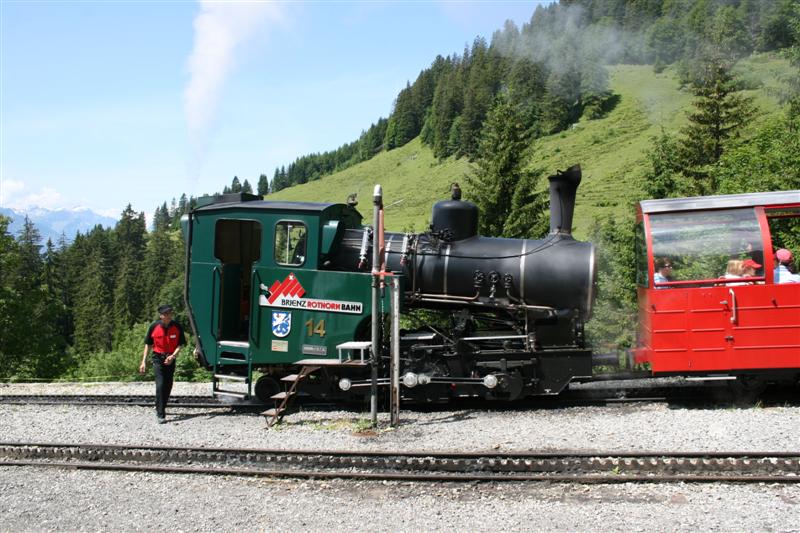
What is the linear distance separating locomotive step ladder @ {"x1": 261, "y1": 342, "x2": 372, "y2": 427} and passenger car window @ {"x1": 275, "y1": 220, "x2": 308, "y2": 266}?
142 cm

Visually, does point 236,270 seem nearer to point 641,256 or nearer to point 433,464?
point 433,464

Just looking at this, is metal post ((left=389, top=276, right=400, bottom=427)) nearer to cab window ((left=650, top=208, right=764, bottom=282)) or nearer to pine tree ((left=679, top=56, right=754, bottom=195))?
cab window ((left=650, top=208, right=764, bottom=282))

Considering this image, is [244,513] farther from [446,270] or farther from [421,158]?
[421,158]

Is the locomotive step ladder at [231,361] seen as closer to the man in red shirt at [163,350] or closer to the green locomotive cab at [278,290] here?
the green locomotive cab at [278,290]

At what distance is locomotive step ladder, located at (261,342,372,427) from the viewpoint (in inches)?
360

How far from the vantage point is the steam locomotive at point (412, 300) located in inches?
365

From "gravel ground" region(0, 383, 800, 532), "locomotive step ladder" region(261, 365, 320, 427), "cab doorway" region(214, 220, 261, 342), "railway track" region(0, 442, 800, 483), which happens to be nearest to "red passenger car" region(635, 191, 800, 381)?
"gravel ground" region(0, 383, 800, 532)

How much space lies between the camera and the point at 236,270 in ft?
35.4

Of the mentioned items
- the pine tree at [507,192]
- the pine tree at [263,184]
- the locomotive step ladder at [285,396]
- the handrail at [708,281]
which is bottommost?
the locomotive step ladder at [285,396]

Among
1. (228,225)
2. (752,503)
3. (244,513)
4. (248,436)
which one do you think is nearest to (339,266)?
(228,225)

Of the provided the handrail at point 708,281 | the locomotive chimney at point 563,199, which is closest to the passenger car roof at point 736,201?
the handrail at point 708,281

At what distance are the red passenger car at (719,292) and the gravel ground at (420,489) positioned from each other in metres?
0.69

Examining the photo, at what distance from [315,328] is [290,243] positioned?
1.29 metres

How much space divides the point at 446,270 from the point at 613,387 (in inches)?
132
